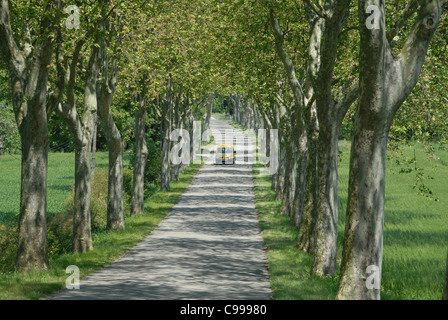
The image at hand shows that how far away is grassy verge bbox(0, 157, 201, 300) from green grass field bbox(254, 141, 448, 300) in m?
4.18

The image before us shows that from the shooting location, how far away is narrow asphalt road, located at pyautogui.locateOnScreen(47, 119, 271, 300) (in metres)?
12.7

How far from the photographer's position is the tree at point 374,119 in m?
9.99

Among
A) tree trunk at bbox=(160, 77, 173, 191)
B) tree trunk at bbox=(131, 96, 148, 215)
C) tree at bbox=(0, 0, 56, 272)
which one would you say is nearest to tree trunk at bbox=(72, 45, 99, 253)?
tree at bbox=(0, 0, 56, 272)

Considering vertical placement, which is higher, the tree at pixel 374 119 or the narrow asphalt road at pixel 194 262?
the tree at pixel 374 119

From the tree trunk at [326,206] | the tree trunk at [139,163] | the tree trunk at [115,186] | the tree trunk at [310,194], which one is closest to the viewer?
the tree trunk at [326,206]

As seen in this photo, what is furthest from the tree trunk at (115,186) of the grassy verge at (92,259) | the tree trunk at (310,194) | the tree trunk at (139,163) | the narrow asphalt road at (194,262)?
the tree trunk at (310,194)

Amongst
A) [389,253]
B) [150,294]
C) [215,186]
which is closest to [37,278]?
[150,294]

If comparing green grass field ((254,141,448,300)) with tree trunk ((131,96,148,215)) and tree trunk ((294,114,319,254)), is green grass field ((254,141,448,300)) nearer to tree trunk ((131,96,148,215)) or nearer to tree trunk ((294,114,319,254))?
tree trunk ((294,114,319,254))

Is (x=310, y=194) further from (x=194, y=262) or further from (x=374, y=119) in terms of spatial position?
(x=374, y=119)

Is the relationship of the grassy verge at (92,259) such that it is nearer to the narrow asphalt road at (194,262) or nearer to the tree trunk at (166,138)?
the narrow asphalt road at (194,262)

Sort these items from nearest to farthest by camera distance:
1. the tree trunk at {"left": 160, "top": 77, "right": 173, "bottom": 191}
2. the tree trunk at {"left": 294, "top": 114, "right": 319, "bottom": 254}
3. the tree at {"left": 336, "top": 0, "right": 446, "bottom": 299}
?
the tree at {"left": 336, "top": 0, "right": 446, "bottom": 299}
the tree trunk at {"left": 294, "top": 114, "right": 319, "bottom": 254}
the tree trunk at {"left": 160, "top": 77, "right": 173, "bottom": 191}

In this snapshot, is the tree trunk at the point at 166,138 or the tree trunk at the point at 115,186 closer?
the tree trunk at the point at 115,186

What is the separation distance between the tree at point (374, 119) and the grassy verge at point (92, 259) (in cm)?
565
